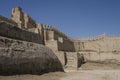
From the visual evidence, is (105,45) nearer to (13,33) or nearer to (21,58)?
(13,33)

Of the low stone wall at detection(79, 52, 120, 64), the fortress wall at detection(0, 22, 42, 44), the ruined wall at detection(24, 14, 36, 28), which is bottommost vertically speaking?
the low stone wall at detection(79, 52, 120, 64)

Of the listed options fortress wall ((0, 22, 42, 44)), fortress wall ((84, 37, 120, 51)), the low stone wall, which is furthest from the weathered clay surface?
fortress wall ((84, 37, 120, 51))

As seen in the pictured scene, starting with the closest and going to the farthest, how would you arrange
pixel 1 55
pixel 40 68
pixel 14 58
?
1. pixel 1 55
2. pixel 14 58
3. pixel 40 68

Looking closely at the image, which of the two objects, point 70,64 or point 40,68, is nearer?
point 40,68

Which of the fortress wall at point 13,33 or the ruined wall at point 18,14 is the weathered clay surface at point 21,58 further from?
the ruined wall at point 18,14

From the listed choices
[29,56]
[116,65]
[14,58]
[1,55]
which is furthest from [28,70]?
[116,65]

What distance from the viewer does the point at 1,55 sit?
952 centimetres

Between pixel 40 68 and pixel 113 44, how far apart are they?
25.8m

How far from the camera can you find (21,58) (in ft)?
36.0

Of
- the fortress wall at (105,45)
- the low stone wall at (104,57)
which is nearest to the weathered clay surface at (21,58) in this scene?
the low stone wall at (104,57)

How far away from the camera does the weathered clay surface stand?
984 centimetres

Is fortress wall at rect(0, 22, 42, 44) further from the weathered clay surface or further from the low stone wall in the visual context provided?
the low stone wall

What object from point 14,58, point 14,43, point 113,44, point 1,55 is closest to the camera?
point 1,55

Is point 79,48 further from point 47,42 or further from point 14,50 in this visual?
point 14,50
